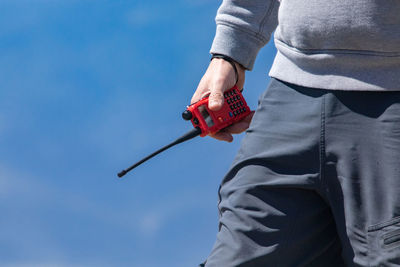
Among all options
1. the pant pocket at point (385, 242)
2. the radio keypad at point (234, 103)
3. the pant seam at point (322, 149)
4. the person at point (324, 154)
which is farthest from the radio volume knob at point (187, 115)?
the pant pocket at point (385, 242)

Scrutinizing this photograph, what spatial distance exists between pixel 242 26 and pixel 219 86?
181 mm

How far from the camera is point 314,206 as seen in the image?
1238 mm

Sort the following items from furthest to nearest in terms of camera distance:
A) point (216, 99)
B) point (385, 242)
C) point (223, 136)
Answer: point (223, 136) → point (216, 99) → point (385, 242)

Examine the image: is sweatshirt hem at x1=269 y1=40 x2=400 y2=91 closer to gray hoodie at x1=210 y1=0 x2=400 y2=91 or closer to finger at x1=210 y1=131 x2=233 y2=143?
gray hoodie at x1=210 y1=0 x2=400 y2=91

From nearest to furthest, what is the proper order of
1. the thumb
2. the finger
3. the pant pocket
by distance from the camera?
the pant pocket → the thumb → the finger

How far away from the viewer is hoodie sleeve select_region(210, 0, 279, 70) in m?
1.53

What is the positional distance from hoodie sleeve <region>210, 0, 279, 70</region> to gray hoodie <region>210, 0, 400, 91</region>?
223mm

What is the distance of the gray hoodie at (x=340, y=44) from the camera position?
117 centimetres

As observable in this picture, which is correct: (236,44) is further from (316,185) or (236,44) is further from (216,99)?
(316,185)

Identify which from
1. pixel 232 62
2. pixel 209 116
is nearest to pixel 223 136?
pixel 209 116

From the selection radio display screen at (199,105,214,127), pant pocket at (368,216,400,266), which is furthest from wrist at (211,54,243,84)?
pant pocket at (368,216,400,266)

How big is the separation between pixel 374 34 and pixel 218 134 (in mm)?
541

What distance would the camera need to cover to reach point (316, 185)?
1.20 m

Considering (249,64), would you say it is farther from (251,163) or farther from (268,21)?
(251,163)
